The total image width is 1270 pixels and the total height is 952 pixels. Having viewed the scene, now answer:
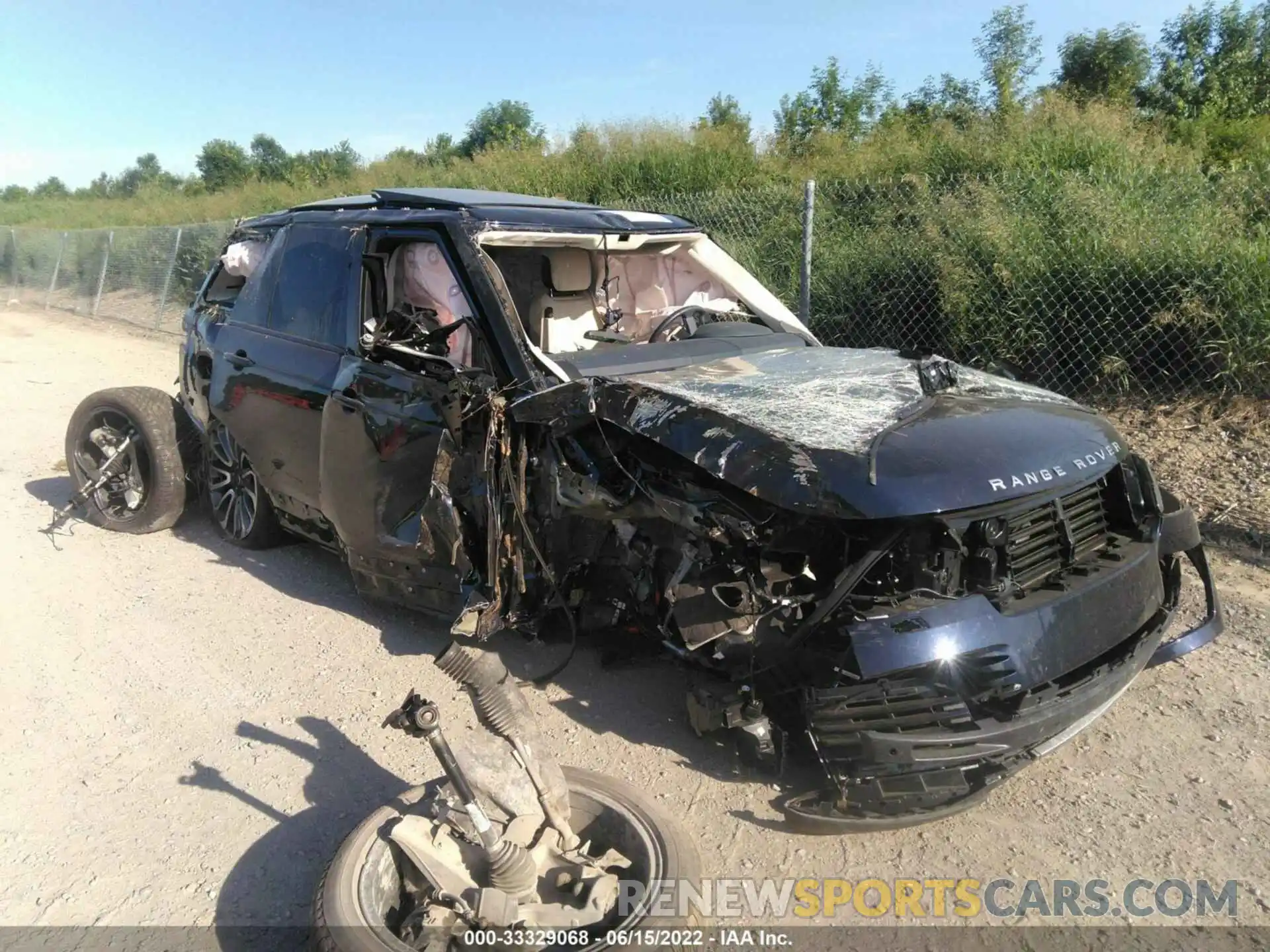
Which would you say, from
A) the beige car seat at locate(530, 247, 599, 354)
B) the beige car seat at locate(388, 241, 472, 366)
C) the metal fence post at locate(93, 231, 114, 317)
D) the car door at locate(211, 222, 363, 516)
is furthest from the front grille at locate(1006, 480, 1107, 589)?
the metal fence post at locate(93, 231, 114, 317)

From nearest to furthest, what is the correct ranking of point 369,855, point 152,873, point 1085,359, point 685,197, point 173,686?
point 369,855, point 152,873, point 173,686, point 1085,359, point 685,197

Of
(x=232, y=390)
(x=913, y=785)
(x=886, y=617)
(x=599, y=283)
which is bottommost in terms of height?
(x=913, y=785)

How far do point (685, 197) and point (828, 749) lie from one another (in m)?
8.18

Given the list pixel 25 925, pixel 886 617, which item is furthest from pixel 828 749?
pixel 25 925

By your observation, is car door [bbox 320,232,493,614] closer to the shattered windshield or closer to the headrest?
the shattered windshield

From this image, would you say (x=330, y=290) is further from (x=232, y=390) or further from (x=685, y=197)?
(x=685, y=197)

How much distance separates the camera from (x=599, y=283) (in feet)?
16.2

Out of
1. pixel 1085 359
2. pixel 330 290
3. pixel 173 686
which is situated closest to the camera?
pixel 173 686

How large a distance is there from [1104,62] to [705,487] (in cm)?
1874

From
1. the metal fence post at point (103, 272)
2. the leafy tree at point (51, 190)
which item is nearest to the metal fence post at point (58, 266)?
the metal fence post at point (103, 272)

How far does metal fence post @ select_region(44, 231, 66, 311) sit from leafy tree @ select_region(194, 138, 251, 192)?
1907cm

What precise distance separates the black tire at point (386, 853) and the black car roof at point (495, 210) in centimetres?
246

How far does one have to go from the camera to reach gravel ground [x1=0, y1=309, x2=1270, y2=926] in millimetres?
2717

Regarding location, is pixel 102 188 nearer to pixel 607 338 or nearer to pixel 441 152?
pixel 441 152
